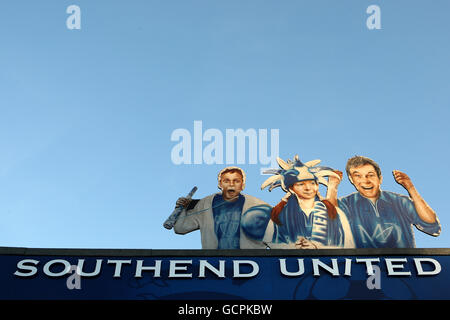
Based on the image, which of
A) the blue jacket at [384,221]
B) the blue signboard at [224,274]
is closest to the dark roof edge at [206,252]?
the blue signboard at [224,274]

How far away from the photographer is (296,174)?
25.8 meters

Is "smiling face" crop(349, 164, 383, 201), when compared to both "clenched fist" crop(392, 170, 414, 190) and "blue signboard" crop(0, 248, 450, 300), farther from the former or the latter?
"blue signboard" crop(0, 248, 450, 300)

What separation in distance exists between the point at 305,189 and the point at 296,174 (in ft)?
3.14

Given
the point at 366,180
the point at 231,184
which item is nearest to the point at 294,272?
the point at 231,184

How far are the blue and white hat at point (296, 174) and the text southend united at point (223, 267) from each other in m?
5.84

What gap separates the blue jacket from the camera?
23.2m

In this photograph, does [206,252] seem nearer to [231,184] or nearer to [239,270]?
[239,270]

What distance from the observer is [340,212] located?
24.1 m

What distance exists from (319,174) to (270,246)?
4.41 m

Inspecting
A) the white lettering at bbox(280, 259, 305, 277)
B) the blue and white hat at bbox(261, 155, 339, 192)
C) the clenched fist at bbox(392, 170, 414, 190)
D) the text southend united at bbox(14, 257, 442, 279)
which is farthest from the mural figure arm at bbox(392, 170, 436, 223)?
the white lettering at bbox(280, 259, 305, 277)

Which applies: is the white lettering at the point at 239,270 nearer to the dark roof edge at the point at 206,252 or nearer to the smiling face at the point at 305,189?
the dark roof edge at the point at 206,252

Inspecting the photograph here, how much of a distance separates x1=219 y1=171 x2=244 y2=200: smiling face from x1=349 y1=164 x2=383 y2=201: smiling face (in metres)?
4.76

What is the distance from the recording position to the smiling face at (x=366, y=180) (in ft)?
81.3
